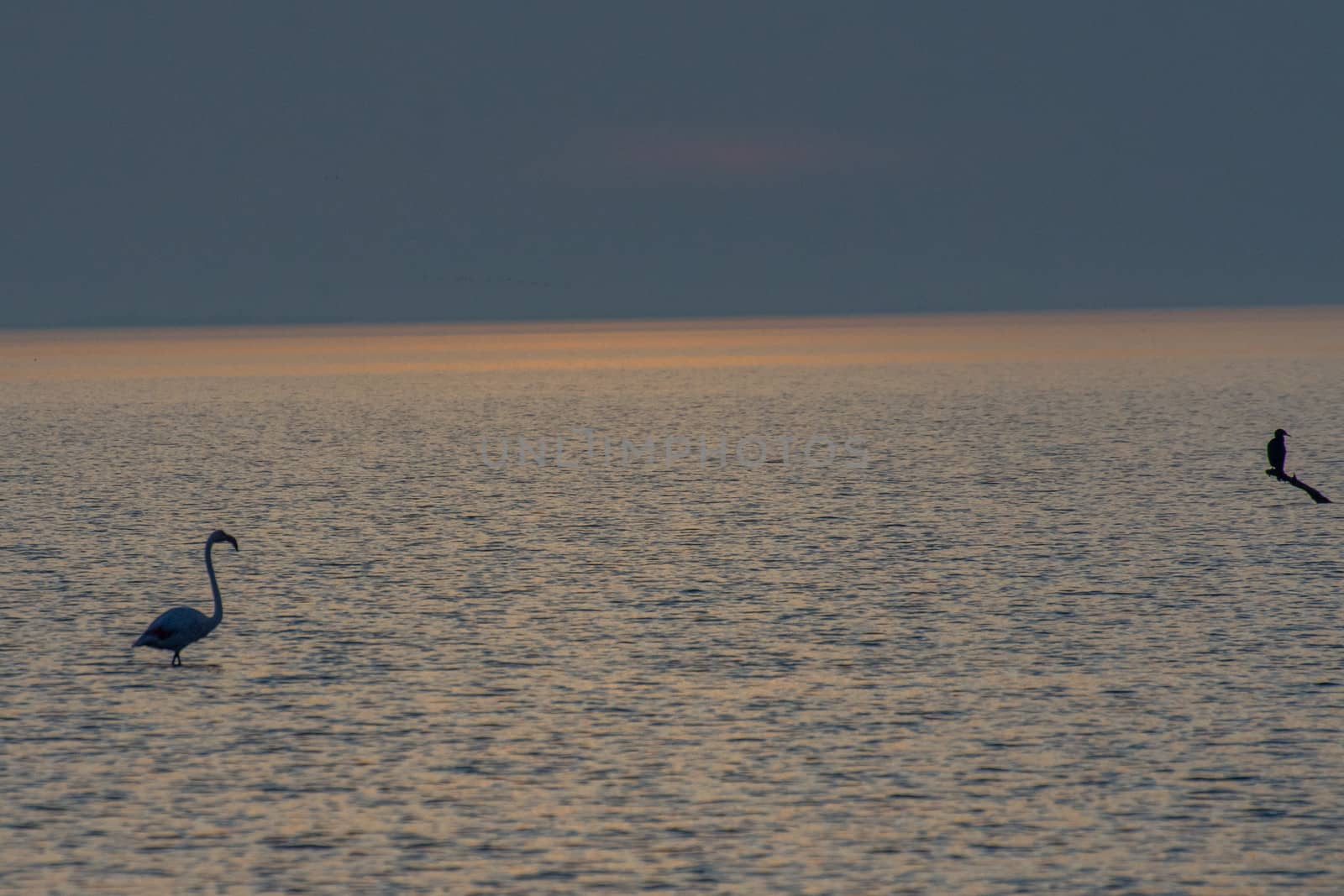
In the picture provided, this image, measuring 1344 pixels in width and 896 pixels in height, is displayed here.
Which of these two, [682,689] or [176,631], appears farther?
[176,631]

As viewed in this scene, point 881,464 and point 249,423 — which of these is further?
point 249,423

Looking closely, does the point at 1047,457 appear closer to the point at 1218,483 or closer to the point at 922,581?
the point at 1218,483

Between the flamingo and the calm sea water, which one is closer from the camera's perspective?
the calm sea water

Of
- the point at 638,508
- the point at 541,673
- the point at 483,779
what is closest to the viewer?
the point at 483,779

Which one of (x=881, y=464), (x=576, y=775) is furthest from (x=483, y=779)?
(x=881, y=464)

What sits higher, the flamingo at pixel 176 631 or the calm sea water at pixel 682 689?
the flamingo at pixel 176 631

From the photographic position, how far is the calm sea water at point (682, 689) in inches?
679

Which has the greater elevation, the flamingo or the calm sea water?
the flamingo

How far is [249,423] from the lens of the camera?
319ft

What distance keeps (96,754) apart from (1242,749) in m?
13.4

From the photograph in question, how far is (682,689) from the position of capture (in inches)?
949

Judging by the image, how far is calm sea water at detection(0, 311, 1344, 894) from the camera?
17.2 m

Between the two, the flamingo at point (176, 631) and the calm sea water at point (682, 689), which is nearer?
the calm sea water at point (682, 689)

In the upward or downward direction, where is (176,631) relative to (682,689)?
upward
